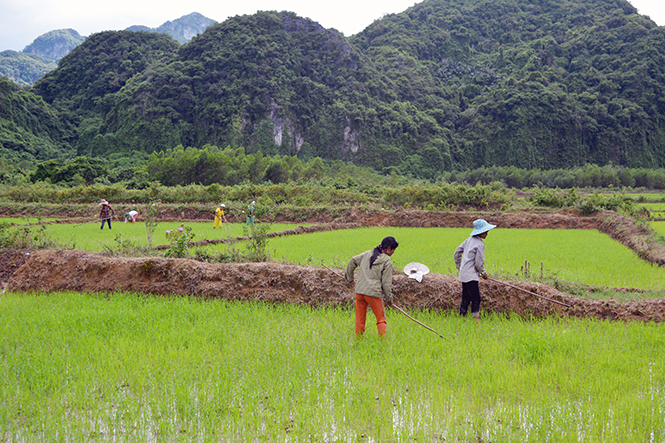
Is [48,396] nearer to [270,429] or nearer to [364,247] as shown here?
[270,429]

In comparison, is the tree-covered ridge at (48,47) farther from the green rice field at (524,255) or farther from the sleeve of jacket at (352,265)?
the sleeve of jacket at (352,265)

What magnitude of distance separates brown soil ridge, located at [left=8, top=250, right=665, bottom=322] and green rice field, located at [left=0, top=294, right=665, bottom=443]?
48cm

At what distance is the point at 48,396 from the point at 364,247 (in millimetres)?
9804

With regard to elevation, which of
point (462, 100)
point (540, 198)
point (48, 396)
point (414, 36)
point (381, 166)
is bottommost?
point (48, 396)

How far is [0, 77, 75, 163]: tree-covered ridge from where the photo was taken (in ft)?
202

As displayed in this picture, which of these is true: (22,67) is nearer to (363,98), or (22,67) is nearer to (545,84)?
(363,98)

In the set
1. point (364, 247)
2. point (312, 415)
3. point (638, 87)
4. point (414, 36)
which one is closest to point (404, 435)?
point (312, 415)

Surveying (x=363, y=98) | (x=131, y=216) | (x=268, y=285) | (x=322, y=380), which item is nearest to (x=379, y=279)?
(x=322, y=380)

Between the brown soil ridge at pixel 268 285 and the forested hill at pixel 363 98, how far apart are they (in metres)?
74.0

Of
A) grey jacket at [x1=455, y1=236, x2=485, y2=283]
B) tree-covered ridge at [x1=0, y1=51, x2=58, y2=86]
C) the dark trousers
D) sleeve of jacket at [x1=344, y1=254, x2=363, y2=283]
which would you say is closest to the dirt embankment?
the dark trousers

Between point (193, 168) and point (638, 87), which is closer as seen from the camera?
point (193, 168)

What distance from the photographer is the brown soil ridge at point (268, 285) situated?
20.0 ft

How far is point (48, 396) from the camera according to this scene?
3.78m

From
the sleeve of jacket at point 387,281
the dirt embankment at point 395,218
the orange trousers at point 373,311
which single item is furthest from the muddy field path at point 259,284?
the dirt embankment at point 395,218
